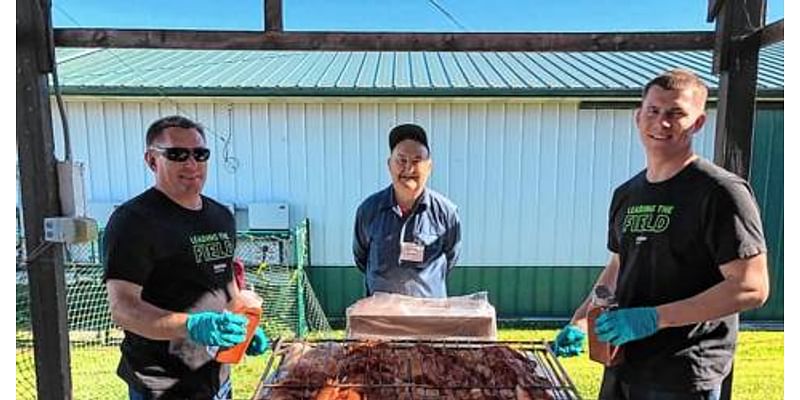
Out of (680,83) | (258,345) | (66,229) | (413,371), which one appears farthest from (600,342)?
(66,229)

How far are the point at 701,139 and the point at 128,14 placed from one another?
6452mm

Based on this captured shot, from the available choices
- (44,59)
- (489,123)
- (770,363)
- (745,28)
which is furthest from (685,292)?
(489,123)

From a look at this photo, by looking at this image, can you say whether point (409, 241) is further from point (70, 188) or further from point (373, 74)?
point (373, 74)

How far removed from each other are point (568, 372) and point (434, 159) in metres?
3.07

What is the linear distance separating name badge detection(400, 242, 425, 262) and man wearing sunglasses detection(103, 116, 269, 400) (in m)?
0.94

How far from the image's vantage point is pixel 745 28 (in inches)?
93.8

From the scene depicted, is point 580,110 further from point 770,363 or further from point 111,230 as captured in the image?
point 111,230

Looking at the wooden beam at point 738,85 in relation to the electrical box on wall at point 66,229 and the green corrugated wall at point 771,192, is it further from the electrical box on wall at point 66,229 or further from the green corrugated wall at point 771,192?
the green corrugated wall at point 771,192

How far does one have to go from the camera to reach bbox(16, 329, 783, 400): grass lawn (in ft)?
14.8

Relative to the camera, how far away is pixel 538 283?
706 centimetres

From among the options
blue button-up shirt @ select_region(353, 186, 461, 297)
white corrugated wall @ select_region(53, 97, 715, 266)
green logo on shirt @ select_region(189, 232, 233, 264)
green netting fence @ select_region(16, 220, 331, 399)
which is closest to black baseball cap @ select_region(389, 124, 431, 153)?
blue button-up shirt @ select_region(353, 186, 461, 297)

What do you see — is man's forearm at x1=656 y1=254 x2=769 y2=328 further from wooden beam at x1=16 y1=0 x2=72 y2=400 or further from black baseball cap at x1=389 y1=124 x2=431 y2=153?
wooden beam at x1=16 y1=0 x2=72 y2=400

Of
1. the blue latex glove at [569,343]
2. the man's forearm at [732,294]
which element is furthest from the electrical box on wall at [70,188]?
the man's forearm at [732,294]

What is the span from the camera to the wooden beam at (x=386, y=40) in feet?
7.77
